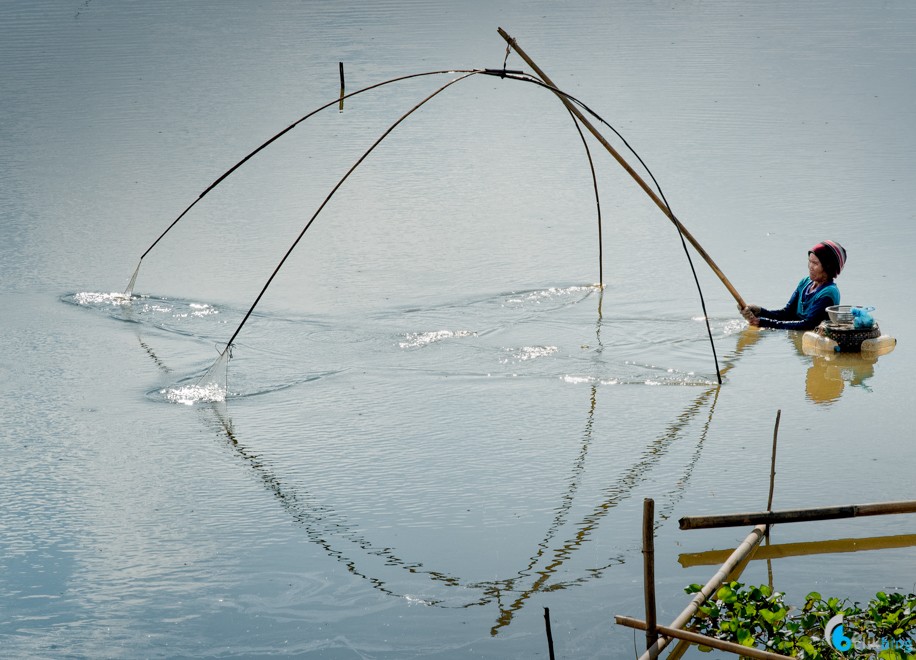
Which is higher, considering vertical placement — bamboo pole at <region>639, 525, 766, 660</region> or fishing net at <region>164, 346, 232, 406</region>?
fishing net at <region>164, 346, 232, 406</region>

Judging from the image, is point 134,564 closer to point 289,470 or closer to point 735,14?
point 289,470

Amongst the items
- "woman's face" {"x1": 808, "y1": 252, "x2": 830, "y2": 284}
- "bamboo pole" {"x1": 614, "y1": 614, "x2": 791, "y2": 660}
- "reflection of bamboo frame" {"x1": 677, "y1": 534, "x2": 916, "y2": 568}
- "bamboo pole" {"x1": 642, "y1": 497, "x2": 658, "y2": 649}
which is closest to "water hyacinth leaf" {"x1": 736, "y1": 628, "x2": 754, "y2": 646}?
"bamboo pole" {"x1": 614, "y1": 614, "x2": 791, "y2": 660}

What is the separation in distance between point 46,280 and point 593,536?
4389 millimetres

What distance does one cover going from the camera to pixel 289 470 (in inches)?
→ 169

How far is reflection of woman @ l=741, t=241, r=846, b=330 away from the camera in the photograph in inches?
219

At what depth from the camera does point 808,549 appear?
3590 mm

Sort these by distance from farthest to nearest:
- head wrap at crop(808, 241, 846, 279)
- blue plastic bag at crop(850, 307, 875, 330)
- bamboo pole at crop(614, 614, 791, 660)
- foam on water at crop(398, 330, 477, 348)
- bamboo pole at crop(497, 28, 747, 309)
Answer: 1. foam on water at crop(398, 330, 477, 348)
2. head wrap at crop(808, 241, 846, 279)
3. blue plastic bag at crop(850, 307, 875, 330)
4. bamboo pole at crop(497, 28, 747, 309)
5. bamboo pole at crop(614, 614, 791, 660)

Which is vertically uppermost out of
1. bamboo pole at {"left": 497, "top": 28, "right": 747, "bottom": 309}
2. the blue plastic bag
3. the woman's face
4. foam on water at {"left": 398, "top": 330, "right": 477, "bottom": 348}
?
bamboo pole at {"left": 497, "top": 28, "right": 747, "bottom": 309}

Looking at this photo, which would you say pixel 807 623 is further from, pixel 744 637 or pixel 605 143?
pixel 605 143

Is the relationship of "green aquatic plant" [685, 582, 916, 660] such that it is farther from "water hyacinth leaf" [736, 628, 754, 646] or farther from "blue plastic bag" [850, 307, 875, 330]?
"blue plastic bag" [850, 307, 875, 330]

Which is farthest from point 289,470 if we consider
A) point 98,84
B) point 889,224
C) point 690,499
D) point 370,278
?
point 98,84

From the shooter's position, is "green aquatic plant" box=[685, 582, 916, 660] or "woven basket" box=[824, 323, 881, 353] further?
"woven basket" box=[824, 323, 881, 353]

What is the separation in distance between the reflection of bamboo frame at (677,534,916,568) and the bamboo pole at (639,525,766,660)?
7 cm

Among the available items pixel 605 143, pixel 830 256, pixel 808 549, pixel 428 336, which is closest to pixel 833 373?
pixel 830 256
